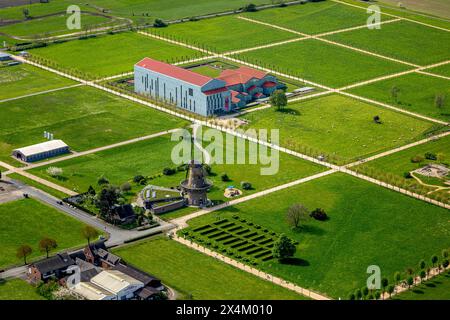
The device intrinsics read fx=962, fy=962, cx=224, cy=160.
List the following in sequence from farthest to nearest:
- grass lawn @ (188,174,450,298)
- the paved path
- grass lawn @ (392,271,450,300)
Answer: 1. grass lawn @ (188,174,450,298)
2. the paved path
3. grass lawn @ (392,271,450,300)

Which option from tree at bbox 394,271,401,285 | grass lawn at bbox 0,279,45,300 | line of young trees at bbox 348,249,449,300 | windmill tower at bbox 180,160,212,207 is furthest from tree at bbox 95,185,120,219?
tree at bbox 394,271,401,285

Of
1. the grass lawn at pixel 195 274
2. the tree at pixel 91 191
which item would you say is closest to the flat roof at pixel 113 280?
the grass lawn at pixel 195 274

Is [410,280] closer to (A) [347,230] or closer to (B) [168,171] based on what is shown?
(A) [347,230]

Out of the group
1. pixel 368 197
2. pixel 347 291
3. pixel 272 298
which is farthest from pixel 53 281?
pixel 368 197

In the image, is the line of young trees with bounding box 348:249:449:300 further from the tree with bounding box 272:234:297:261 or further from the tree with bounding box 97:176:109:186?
the tree with bounding box 97:176:109:186

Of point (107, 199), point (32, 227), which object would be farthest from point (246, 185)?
point (32, 227)

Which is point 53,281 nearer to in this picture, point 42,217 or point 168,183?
point 42,217

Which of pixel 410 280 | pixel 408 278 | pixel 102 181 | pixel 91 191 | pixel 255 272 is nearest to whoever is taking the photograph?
pixel 410 280
